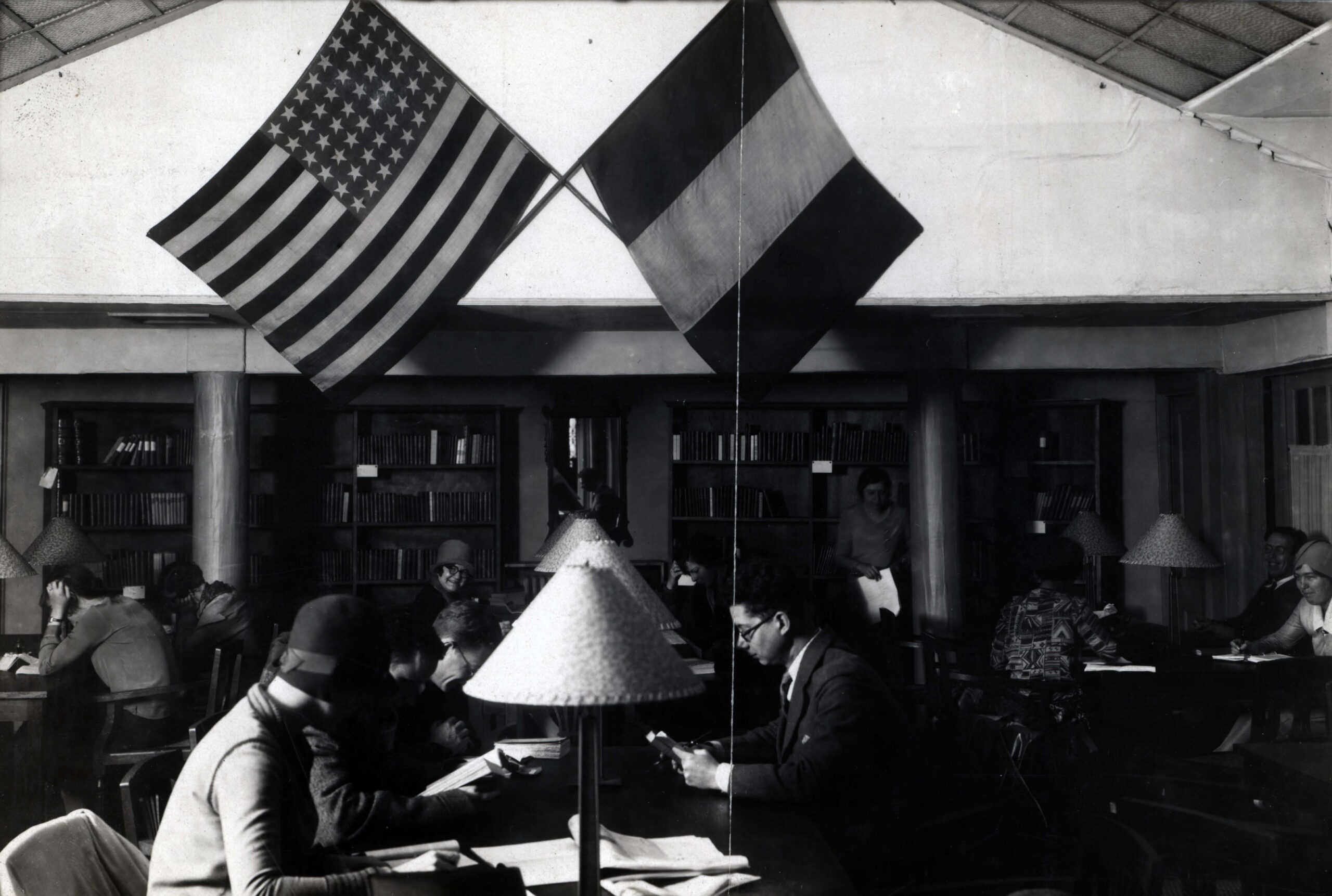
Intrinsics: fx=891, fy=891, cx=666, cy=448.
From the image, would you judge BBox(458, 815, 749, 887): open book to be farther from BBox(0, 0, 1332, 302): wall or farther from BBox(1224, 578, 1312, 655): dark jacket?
BBox(1224, 578, 1312, 655): dark jacket

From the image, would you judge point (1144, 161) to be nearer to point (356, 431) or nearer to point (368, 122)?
point (368, 122)

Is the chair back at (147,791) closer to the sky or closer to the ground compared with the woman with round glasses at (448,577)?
closer to the ground

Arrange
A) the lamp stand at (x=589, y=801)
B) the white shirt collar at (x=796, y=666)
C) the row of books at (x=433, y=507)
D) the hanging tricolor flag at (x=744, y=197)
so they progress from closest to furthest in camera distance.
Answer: the lamp stand at (x=589, y=801), the white shirt collar at (x=796, y=666), the hanging tricolor flag at (x=744, y=197), the row of books at (x=433, y=507)

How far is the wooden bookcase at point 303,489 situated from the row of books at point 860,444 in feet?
3.57

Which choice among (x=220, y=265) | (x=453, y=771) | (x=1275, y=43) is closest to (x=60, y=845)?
(x=453, y=771)

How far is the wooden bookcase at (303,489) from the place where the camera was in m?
2.64

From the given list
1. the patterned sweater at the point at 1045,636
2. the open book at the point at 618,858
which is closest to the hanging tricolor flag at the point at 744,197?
the patterned sweater at the point at 1045,636

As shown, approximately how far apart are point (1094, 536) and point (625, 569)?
4.76 ft

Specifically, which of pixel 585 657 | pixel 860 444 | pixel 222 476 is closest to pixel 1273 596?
pixel 860 444

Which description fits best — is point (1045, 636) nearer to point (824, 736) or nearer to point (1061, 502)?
point (1061, 502)

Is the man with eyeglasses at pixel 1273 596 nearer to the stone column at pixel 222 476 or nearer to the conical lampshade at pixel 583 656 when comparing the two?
the conical lampshade at pixel 583 656

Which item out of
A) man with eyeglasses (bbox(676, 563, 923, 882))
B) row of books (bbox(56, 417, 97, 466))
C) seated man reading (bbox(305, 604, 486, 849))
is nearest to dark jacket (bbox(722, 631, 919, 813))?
man with eyeglasses (bbox(676, 563, 923, 882))

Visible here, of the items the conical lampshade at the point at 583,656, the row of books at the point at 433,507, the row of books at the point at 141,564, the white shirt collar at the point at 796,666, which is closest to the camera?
the conical lampshade at the point at 583,656

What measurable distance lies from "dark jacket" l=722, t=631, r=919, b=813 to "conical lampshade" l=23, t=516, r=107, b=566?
6.48 ft
